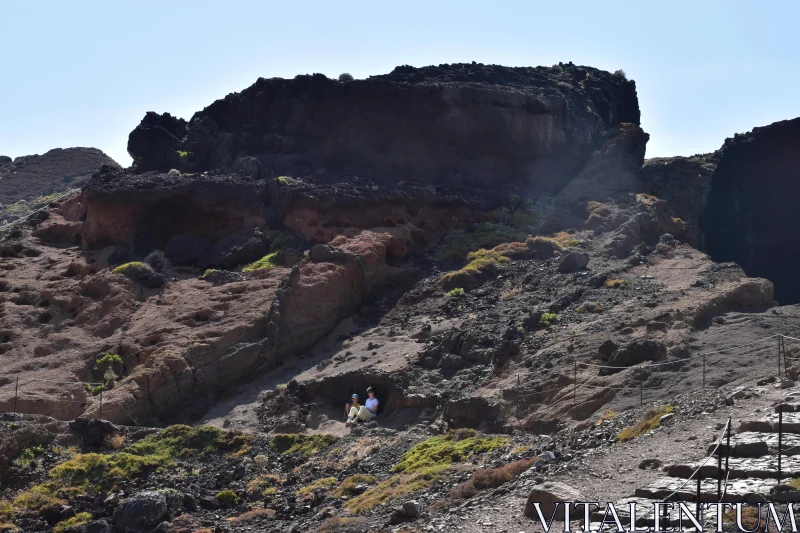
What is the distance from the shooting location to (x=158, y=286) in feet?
120

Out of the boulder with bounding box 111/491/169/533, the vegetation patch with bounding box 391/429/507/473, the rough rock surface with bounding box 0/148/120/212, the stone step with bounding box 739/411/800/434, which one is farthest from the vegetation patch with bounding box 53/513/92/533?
the rough rock surface with bounding box 0/148/120/212

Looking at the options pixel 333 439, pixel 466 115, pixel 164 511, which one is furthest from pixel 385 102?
pixel 164 511

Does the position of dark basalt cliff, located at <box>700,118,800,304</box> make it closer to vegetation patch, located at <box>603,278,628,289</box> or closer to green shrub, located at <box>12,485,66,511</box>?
vegetation patch, located at <box>603,278,628,289</box>

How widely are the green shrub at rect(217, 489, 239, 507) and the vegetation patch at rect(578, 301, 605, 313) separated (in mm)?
11761

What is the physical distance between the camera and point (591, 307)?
101ft

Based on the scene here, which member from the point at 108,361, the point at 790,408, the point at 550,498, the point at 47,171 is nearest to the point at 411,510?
the point at 550,498

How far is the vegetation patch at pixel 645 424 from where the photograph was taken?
62.5ft

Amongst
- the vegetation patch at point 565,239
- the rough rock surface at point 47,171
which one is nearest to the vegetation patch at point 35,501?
the vegetation patch at point 565,239

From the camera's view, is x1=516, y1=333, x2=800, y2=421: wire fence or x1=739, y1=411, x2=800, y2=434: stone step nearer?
x1=739, y1=411, x2=800, y2=434: stone step

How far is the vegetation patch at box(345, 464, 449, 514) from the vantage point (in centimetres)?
1978

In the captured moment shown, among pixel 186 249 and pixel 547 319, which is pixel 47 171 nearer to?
pixel 186 249

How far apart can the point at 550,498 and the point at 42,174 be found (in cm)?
6040

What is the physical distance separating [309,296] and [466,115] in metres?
15.9

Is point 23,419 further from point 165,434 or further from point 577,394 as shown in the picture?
point 577,394
